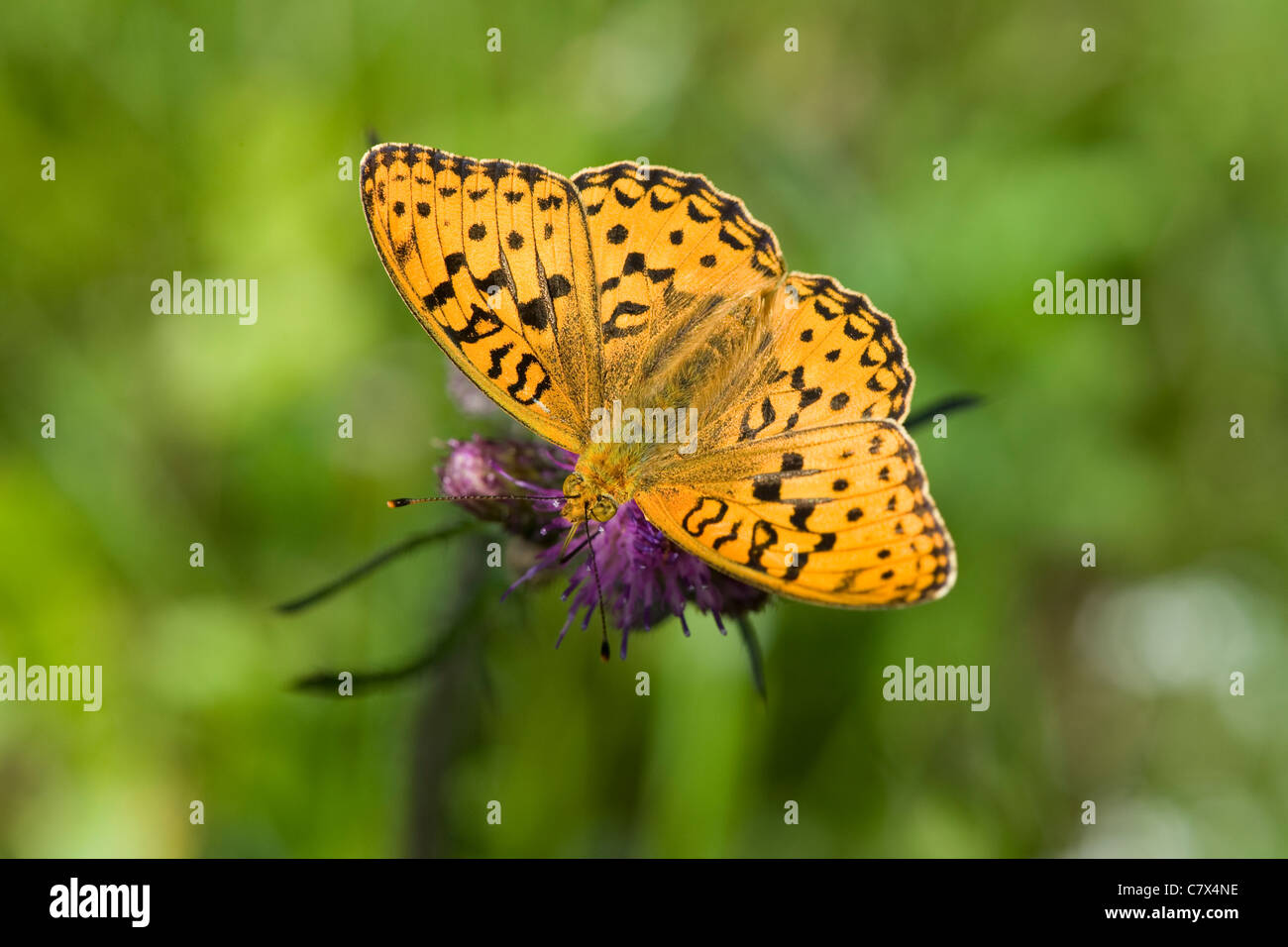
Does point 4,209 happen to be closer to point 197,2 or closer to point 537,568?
point 197,2

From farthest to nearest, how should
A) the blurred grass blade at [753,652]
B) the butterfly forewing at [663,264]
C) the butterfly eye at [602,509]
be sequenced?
the butterfly forewing at [663,264], the blurred grass blade at [753,652], the butterfly eye at [602,509]

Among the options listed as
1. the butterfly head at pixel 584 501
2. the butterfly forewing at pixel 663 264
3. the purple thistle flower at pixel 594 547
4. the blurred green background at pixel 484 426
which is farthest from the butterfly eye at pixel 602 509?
the blurred green background at pixel 484 426

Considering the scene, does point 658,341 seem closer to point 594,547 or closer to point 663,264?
point 663,264

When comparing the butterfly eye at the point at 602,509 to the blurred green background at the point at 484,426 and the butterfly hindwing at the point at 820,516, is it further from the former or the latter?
the blurred green background at the point at 484,426

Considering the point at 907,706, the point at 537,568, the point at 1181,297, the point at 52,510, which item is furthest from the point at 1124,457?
the point at 52,510

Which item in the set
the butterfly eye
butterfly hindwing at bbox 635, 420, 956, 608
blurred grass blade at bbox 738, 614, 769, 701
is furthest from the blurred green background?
butterfly hindwing at bbox 635, 420, 956, 608

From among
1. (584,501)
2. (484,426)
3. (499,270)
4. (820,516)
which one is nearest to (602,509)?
(584,501)
